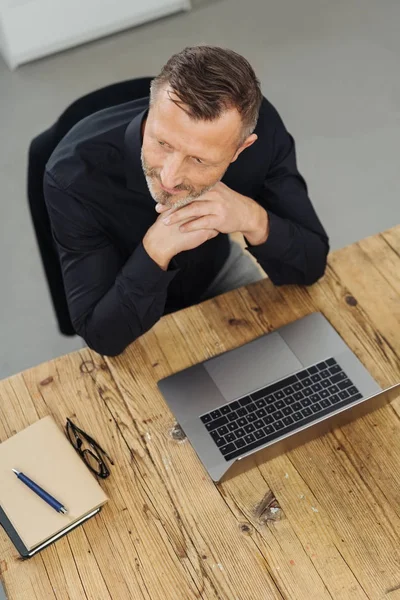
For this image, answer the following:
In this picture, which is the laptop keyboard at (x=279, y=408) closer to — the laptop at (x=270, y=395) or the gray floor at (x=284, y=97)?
the laptop at (x=270, y=395)

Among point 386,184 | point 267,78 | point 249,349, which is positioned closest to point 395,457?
point 249,349

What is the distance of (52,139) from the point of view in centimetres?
168

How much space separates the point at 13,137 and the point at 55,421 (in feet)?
6.84

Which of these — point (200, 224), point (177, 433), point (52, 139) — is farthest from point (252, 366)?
point (52, 139)

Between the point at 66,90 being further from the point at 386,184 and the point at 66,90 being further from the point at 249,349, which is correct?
the point at 249,349

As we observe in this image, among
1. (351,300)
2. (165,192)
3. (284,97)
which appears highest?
(165,192)

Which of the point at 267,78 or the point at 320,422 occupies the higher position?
the point at 320,422

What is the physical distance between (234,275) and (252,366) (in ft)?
1.70

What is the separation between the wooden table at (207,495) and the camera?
1.27 meters

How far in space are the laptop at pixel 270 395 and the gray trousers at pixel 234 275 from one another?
0.42 metres

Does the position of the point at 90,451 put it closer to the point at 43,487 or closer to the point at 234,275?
the point at 43,487

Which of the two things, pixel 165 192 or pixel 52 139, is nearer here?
pixel 165 192

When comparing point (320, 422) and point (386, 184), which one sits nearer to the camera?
point (320, 422)

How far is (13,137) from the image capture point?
10.6 ft
